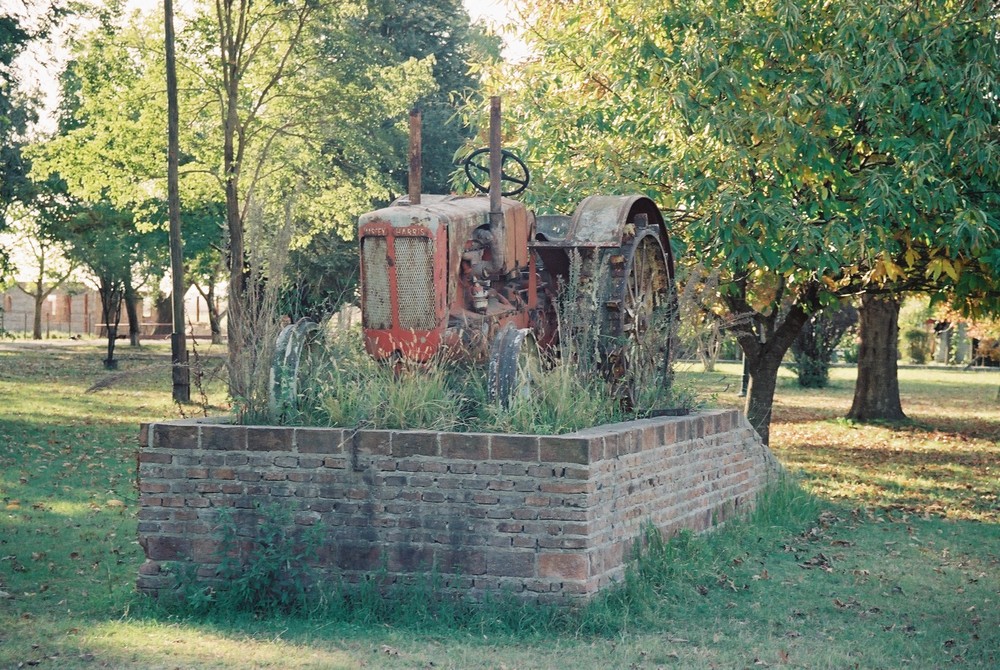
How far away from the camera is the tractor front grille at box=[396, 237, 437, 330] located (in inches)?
338

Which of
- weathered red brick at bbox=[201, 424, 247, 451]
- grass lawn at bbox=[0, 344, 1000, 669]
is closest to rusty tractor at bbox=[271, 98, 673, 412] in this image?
weathered red brick at bbox=[201, 424, 247, 451]

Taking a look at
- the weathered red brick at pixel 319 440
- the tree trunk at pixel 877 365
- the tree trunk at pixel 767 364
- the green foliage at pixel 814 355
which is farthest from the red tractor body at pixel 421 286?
the green foliage at pixel 814 355

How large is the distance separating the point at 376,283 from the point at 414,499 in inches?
76.0

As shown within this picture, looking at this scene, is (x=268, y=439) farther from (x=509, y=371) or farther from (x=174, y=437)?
(x=509, y=371)

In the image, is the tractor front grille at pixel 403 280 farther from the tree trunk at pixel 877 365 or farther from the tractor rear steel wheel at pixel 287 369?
the tree trunk at pixel 877 365

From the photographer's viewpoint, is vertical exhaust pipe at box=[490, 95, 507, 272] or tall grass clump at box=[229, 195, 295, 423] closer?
tall grass clump at box=[229, 195, 295, 423]

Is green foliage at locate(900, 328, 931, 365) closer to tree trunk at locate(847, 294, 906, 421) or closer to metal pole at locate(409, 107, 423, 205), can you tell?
tree trunk at locate(847, 294, 906, 421)

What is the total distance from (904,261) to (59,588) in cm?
1091

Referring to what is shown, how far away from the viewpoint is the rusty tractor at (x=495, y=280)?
8539 millimetres

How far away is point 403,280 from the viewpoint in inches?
340

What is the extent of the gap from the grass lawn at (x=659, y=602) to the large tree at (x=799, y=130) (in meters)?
2.68

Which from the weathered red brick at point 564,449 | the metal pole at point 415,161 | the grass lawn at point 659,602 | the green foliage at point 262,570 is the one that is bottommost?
the grass lawn at point 659,602

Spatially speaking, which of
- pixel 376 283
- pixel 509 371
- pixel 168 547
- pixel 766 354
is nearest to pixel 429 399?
pixel 509 371

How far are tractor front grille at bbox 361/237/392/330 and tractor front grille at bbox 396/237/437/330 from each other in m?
0.09
